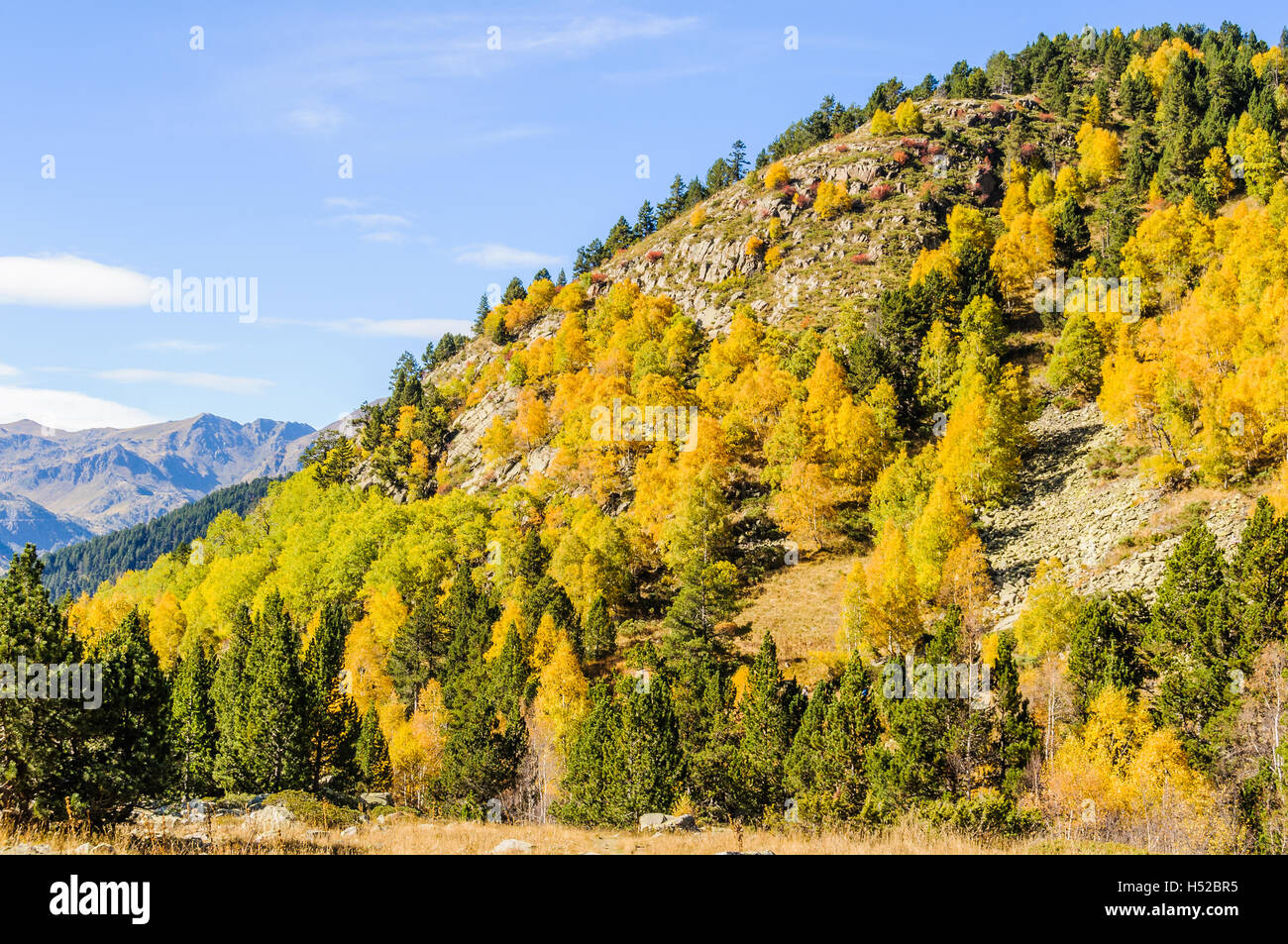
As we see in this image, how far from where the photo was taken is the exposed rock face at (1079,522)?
49469 millimetres

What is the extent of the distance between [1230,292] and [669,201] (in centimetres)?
13117

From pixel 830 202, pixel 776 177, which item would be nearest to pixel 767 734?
pixel 830 202

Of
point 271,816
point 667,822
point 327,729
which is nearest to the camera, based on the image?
point 271,816

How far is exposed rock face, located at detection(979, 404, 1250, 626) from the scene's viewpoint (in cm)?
4947

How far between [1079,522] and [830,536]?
2204 centimetres

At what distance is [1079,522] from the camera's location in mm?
59469

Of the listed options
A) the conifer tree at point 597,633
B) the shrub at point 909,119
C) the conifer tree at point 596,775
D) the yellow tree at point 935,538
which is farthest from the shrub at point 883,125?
the conifer tree at point 596,775

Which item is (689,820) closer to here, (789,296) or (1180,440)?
(1180,440)

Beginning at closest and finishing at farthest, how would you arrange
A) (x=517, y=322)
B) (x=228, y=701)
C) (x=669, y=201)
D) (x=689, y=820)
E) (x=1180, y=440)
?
(x=689, y=820) → (x=228, y=701) → (x=1180, y=440) → (x=517, y=322) → (x=669, y=201)

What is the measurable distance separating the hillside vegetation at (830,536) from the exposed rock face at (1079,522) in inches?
30.1

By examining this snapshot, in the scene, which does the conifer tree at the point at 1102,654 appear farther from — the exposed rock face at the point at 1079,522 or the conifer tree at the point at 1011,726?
the exposed rock face at the point at 1079,522

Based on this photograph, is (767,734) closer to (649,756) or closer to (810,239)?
(649,756)

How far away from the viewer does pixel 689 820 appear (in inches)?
1240
